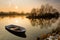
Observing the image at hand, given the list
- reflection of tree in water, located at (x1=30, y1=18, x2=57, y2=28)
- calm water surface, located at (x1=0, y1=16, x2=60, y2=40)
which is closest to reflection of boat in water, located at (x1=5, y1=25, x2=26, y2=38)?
calm water surface, located at (x1=0, y1=16, x2=60, y2=40)

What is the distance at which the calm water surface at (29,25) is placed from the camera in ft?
5.17

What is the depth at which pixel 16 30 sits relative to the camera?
162 centimetres

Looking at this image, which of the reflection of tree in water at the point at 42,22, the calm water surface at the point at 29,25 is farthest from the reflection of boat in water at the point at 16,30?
the reflection of tree in water at the point at 42,22

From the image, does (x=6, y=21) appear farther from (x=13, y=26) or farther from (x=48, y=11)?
(x=48, y=11)

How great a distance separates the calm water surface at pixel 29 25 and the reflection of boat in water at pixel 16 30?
0.03 m

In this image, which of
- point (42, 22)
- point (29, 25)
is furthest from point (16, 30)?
point (42, 22)

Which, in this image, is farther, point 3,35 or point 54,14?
point 54,14

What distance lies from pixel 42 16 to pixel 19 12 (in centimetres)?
29

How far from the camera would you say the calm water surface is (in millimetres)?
1577

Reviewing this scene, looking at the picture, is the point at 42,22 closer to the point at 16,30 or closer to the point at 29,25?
the point at 29,25

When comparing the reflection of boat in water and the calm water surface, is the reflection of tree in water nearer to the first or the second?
the calm water surface

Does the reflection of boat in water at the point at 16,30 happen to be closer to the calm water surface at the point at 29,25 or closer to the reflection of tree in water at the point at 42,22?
the calm water surface at the point at 29,25

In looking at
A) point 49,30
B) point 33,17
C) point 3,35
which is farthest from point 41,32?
point 3,35

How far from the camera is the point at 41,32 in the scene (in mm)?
1650
